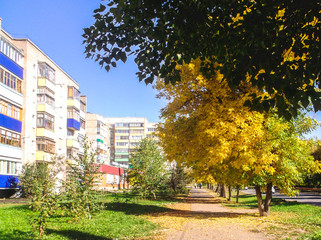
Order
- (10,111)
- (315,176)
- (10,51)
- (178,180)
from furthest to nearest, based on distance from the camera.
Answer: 1. (315,176)
2. (178,180)
3. (10,51)
4. (10,111)

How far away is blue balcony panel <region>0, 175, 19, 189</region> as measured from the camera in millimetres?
31809

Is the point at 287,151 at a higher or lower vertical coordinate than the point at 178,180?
higher

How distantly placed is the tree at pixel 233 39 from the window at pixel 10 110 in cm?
2776

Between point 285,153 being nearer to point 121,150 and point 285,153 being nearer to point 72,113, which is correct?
point 72,113

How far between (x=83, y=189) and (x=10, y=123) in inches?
870

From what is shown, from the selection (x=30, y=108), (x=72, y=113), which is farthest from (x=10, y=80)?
(x=72, y=113)

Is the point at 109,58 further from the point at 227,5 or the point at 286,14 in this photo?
the point at 286,14

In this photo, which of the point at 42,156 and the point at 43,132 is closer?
the point at 42,156

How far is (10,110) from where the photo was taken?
Result: 1316 inches

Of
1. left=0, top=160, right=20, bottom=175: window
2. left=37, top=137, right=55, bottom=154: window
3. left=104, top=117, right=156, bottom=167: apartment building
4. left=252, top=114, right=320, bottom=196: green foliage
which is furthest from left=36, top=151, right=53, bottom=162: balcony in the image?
left=104, top=117, right=156, bottom=167: apartment building

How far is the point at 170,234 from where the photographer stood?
12.1 m

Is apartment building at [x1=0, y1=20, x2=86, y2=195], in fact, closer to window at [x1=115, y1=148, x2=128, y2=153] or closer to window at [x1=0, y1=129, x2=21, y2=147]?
window at [x1=0, y1=129, x2=21, y2=147]

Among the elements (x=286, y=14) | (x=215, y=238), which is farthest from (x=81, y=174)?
(x=286, y=14)

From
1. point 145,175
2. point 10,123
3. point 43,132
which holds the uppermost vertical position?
point 10,123
